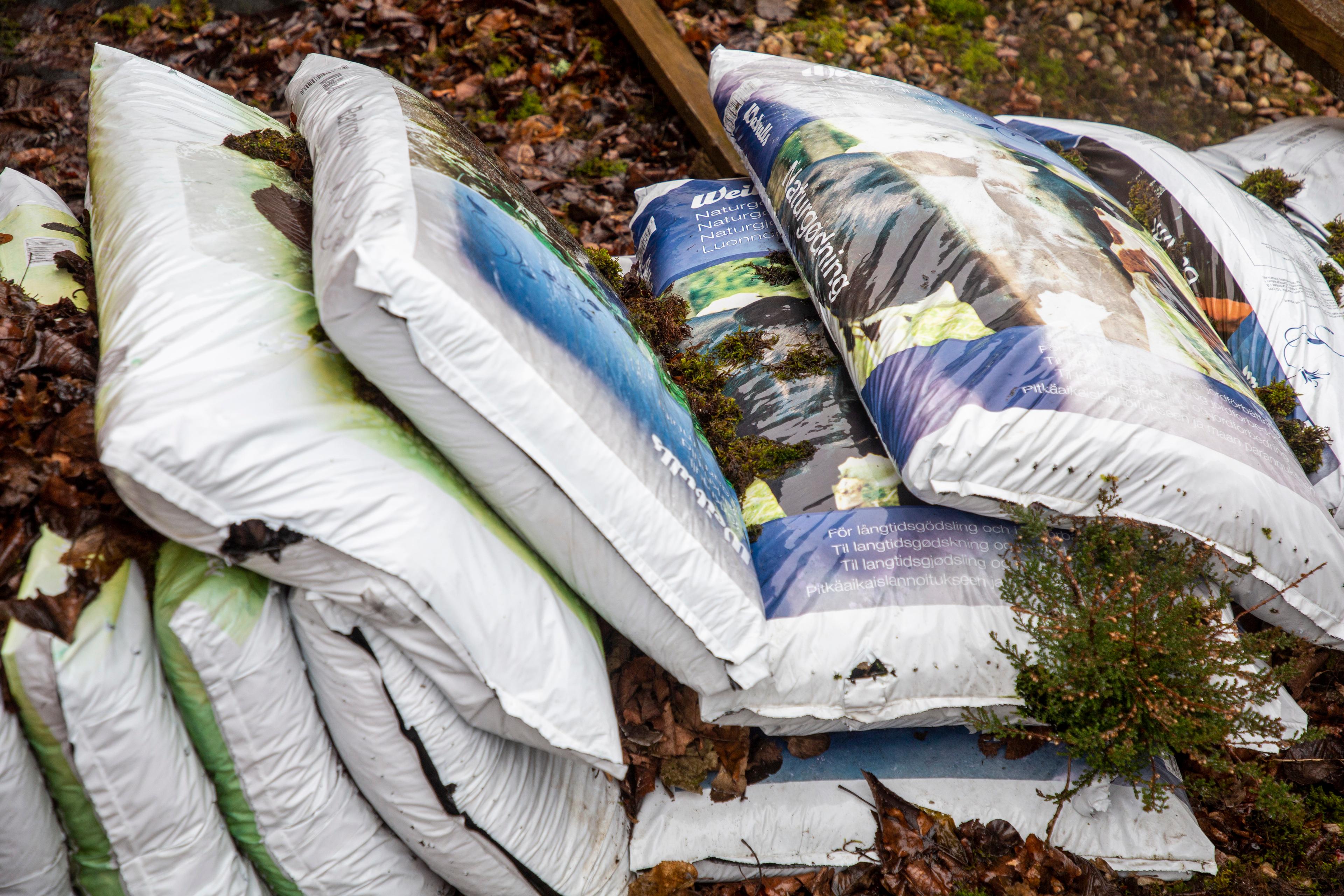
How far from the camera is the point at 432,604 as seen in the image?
1.19m

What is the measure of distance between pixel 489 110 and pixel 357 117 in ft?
6.54

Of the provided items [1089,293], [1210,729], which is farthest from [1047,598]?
[1089,293]

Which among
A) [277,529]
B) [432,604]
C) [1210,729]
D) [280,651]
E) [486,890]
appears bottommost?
[486,890]

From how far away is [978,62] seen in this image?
3699 mm

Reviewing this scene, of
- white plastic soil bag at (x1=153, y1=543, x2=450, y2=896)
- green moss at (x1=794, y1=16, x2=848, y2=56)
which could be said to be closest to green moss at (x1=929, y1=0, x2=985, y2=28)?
green moss at (x1=794, y1=16, x2=848, y2=56)

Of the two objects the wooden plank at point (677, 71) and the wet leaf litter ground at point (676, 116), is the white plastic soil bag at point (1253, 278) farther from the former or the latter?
the wooden plank at point (677, 71)

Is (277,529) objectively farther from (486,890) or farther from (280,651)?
(486,890)

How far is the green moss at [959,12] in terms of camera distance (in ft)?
12.6

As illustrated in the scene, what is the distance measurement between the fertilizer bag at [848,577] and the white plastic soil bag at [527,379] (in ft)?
0.42

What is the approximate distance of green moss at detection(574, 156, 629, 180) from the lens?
321 centimetres

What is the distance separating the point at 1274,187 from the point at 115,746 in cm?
333

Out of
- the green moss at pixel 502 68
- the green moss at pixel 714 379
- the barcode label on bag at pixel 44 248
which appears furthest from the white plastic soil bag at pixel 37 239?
the green moss at pixel 502 68

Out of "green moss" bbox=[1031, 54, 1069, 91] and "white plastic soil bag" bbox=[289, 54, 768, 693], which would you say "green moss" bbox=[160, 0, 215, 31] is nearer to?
"white plastic soil bag" bbox=[289, 54, 768, 693]

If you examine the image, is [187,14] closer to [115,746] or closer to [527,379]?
[527,379]
